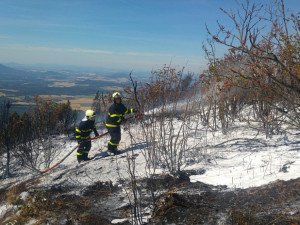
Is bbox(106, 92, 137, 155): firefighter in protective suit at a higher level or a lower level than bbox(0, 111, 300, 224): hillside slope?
higher

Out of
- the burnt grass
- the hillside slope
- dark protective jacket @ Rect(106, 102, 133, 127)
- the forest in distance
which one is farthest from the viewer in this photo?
the forest in distance

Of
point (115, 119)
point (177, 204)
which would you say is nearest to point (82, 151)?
point (115, 119)

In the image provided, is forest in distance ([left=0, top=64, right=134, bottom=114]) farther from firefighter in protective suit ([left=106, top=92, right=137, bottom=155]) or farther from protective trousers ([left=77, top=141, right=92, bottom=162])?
protective trousers ([left=77, top=141, right=92, bottom=162])

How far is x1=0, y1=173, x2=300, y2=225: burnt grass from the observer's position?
2.54 m

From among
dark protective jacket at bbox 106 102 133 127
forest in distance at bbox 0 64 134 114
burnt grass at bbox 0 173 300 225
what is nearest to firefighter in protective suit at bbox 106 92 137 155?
dark protective jacket at bbox 106 102 133 127

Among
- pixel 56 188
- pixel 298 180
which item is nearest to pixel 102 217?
pixel 56 188

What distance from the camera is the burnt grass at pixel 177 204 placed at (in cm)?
254

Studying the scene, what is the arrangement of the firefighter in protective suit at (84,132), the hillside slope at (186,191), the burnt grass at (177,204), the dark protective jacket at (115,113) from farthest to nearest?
the dark protective jacket at (115,113), the firefighter in protective suit at (84,132), the hillside slope at (186,191), the burnt grass at (177,204)

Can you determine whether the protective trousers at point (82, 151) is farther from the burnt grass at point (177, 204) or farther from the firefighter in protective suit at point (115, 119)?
the burnt grass at point (177, 204)

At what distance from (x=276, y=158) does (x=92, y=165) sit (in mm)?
3758

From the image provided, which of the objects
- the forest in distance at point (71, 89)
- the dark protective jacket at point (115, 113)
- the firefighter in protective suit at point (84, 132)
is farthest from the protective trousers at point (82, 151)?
the forest in distance at point (71, 89)

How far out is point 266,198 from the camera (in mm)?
2814

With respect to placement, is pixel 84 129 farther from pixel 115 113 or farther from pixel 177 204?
pixel 177 204

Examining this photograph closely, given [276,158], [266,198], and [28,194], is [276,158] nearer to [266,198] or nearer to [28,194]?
[266,198]
